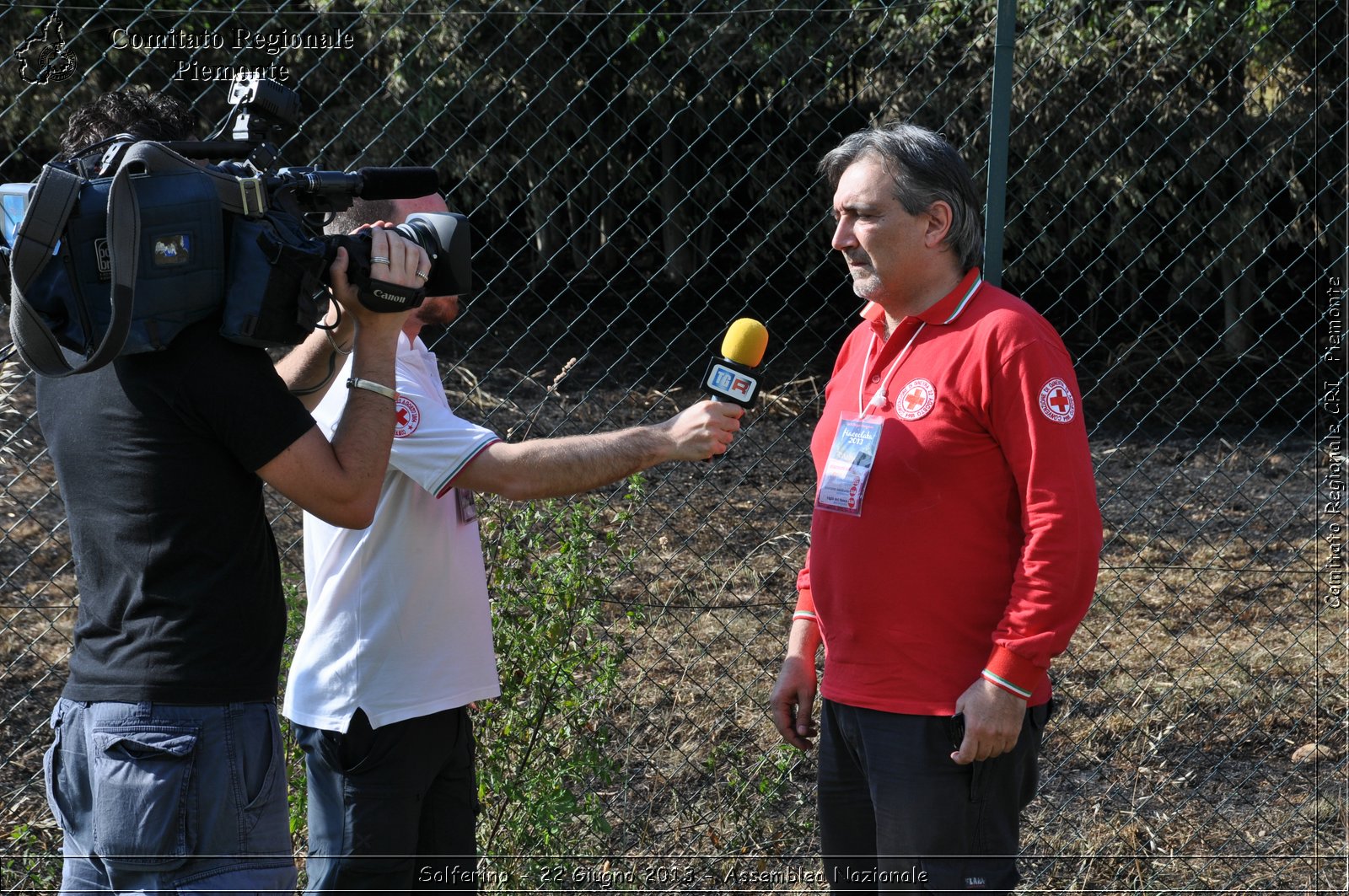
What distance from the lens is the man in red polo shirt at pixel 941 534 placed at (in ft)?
7.34

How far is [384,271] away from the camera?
211cm

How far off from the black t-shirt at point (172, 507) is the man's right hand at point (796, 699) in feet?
3.79

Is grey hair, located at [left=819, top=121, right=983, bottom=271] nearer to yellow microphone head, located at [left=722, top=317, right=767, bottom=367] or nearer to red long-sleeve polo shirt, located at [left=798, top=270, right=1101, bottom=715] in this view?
red long-sleeve polo shirt, located at [left=798, top=270, right=1101, bottom=715]

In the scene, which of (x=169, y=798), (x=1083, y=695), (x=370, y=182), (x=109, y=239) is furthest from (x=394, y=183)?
(x=1083, y=695)

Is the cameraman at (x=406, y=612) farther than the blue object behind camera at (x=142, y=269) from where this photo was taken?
Yes

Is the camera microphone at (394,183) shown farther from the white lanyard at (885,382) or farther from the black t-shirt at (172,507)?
the white lanyard at (885,382)

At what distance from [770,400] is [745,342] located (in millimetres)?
4197

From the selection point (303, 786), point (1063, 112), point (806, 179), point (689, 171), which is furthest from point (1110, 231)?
point (303, 786)

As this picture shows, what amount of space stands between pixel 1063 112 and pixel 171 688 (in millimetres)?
5981

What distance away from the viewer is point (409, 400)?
243cm

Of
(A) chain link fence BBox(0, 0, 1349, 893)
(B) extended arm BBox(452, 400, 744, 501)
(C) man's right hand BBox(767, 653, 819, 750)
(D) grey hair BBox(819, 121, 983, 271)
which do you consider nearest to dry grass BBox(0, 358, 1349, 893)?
(A) chain link fence BBox(0, 0, 1349, 893)

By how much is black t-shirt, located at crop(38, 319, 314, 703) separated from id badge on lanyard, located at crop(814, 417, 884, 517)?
40.4 inches

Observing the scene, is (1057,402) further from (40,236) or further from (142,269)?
(40,236)

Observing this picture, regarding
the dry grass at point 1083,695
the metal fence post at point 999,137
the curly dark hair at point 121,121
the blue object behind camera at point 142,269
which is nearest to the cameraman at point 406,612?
the curly dark hair at point 121,121
